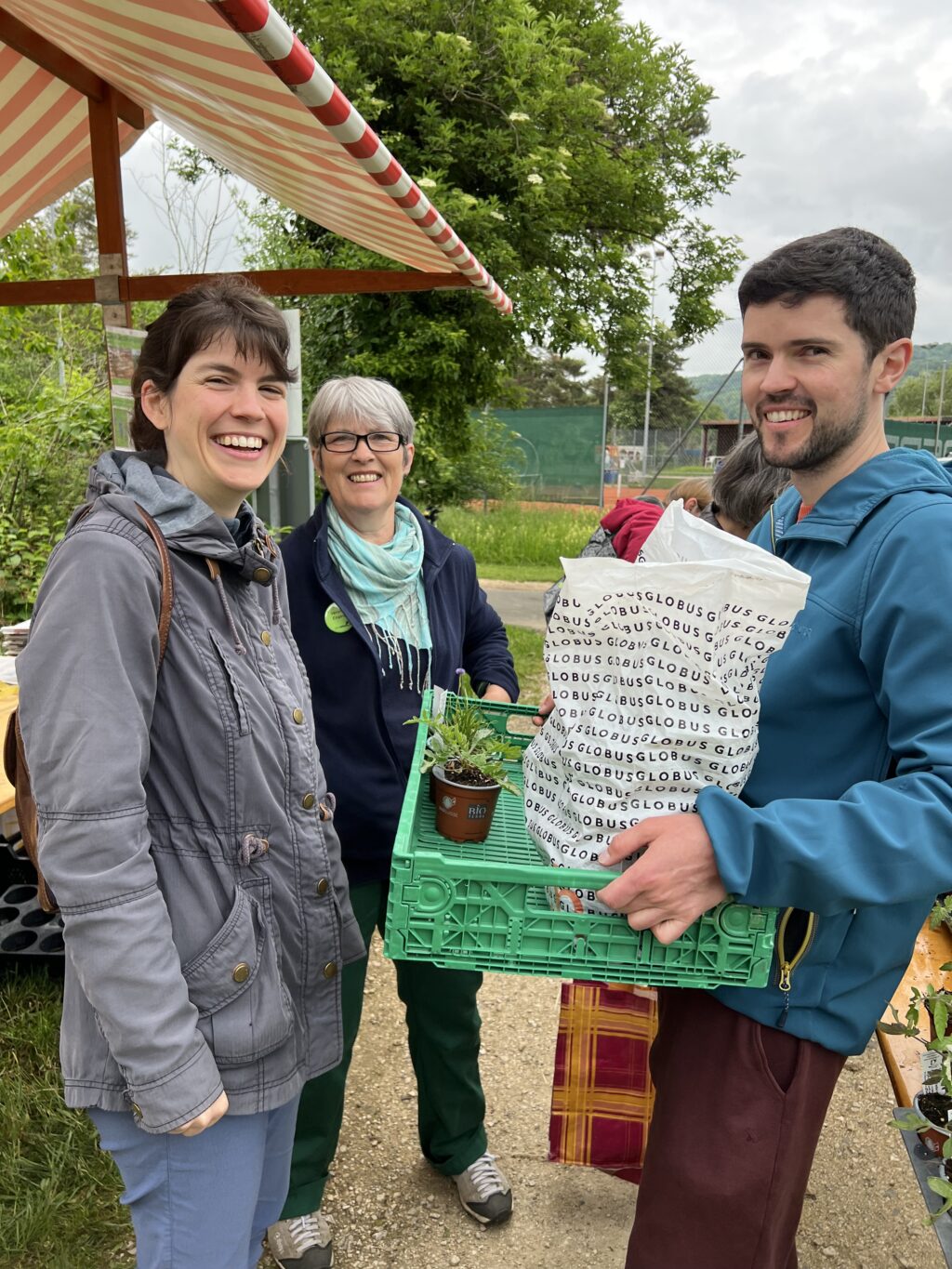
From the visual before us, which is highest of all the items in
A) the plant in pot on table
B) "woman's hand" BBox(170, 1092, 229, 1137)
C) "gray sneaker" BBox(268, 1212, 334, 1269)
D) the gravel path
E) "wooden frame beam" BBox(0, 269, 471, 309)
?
"wooden frame beam" BBox(0, 269, 471, 309)

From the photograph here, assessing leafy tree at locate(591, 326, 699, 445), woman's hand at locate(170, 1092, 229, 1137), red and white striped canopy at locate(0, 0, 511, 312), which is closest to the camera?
woman's hand at locate(170, 1092, 229, 1137)

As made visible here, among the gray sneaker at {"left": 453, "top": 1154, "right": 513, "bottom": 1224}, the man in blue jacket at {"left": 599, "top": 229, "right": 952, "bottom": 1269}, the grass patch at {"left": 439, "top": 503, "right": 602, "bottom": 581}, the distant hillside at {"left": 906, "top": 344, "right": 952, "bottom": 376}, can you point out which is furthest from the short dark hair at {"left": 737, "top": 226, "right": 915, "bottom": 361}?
the distant hillside at {"left": 906, "top": 344, "right": 952, "bottom": 376}

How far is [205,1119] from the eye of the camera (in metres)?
1.37

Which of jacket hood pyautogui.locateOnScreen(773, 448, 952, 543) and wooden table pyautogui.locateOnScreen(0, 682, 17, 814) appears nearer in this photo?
jacket hood pyautogui.locateOnScreen(773, 448, 952, 543)

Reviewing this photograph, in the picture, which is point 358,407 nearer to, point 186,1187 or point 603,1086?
point 186,1187

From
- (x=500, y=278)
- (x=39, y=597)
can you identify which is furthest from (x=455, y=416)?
(x=39, y=597)

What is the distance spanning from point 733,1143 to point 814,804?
0.65 metres

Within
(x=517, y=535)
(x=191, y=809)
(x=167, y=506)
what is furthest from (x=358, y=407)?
(x=517, y=535)

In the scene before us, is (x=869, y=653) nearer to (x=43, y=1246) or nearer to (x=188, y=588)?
(x=188, y=588)

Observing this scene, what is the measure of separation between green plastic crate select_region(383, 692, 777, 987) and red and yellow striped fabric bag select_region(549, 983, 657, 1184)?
1.34 meters

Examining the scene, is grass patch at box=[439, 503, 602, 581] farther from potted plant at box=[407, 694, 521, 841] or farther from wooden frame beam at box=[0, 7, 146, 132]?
potted plant at box=[407, 694, 521, 841]

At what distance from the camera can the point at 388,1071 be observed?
322 cm

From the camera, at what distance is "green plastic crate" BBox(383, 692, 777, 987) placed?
133cm

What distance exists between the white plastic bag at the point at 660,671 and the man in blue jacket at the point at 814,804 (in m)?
0.06
